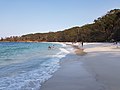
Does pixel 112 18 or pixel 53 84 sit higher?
pixel 112 18

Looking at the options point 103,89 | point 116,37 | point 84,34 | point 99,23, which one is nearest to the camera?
point 103,89

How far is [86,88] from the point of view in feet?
26.6

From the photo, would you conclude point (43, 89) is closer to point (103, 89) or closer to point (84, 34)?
point (103, 89)

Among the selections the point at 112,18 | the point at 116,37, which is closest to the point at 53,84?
the point at 116,37

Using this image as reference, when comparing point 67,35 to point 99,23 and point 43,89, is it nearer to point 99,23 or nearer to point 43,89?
point 99,23

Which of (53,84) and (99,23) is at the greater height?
(99,23)

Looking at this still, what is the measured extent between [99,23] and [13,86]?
9301cm

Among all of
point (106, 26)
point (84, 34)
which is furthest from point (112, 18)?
point (84, 34)

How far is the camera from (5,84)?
372 inches

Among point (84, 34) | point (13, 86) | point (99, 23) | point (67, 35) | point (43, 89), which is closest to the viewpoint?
point (43, 89)

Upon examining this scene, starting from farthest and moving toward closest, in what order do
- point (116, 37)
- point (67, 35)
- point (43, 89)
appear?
point (67, 35)
point (116, 37)
point (43, 89)

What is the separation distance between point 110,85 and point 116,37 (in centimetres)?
6807

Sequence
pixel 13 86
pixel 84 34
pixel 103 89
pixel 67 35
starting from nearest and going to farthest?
pixel 103 89
pixel 13 86
pixel 84 34
pixel 67 35

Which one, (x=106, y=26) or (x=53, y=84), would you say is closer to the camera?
(x=53, y=84)
